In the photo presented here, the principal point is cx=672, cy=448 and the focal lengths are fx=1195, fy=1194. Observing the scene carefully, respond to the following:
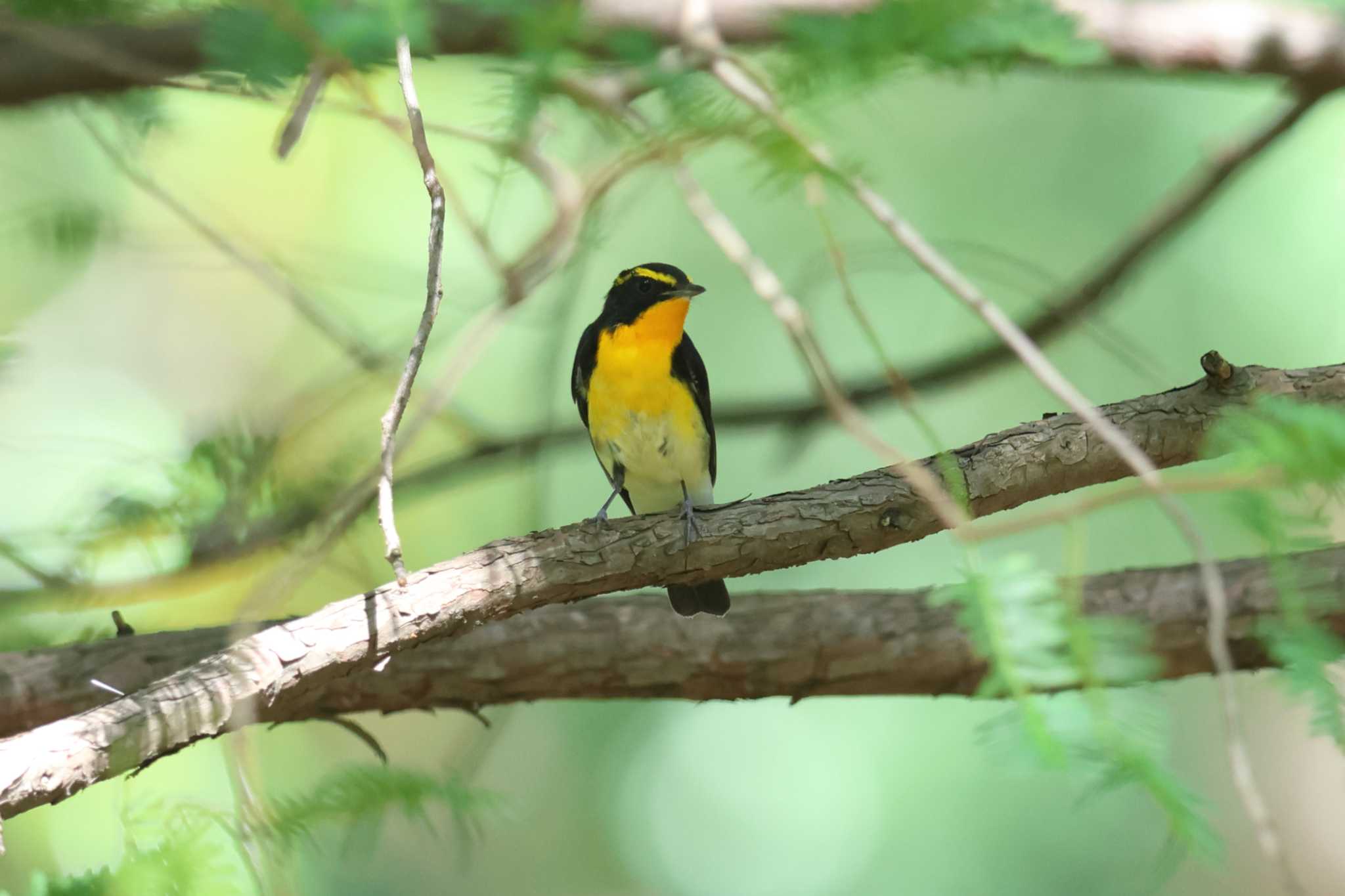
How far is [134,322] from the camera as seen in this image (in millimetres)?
9062

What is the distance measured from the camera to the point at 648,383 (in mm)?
4930

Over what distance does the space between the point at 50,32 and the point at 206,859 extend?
245cm

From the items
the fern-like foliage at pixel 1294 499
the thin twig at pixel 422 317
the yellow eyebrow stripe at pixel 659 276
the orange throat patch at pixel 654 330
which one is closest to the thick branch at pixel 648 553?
the thin twig at pixel 422 317

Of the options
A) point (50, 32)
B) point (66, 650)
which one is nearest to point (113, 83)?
point (50, 32)

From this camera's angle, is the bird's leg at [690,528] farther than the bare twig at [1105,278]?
No

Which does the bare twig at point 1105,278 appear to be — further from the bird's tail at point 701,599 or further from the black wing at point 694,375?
the bird's tail at point 701,599

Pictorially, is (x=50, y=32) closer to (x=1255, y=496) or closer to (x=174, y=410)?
(x=1255, y=496)

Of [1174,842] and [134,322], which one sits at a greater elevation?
[134,322]

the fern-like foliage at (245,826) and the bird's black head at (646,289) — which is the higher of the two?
the bird's black head at (646,289)

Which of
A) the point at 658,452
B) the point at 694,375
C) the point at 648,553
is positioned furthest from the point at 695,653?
the point at 694,375

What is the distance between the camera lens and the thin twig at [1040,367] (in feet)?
5.02

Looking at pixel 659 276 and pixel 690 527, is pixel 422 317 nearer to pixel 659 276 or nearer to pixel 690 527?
pixel 690 527

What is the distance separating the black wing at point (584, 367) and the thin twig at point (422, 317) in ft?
9.39

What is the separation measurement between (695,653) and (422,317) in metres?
2.03
